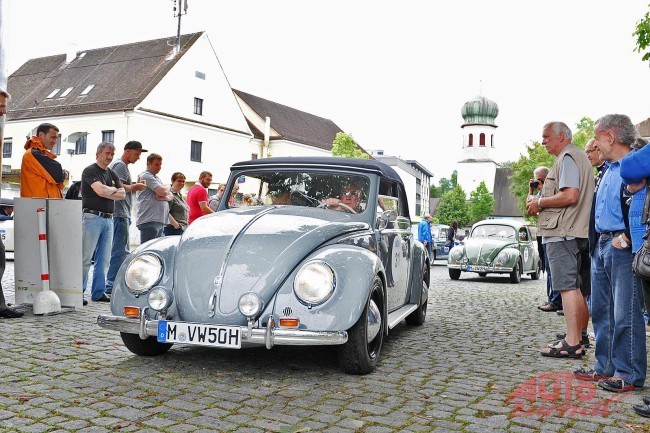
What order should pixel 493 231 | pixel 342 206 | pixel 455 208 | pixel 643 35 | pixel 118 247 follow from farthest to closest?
pixel 455 208 → pixel 493 231 → pixel 643 35 → pixel 118 247 → pixel 342 206

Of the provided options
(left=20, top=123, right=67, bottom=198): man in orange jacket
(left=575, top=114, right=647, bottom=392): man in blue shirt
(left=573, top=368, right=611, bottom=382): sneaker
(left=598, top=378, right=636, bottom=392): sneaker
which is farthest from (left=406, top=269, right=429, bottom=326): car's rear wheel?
(left=20, top=123, right=67, bottom=198): man in orange jacket

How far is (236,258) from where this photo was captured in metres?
4.50

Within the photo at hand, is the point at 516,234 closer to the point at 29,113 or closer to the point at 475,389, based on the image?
the point at 475,389

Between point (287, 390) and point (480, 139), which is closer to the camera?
point (287, 390)

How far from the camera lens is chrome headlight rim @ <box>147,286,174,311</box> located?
443cm

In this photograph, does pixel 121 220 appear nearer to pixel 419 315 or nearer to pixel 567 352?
pixel 419 315

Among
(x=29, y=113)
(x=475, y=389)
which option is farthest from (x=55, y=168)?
(x=29, y=113)

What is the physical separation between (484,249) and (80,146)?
2743 cm

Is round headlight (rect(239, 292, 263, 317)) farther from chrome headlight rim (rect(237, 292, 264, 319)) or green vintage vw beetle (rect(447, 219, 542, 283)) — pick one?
green vintage vw beetle (rect(447, 219, 542, 283))

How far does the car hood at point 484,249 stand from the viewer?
15546 millimetres

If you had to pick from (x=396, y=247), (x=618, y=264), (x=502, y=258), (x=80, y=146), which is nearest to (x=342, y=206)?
(x=396, y=247)

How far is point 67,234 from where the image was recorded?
7219mm

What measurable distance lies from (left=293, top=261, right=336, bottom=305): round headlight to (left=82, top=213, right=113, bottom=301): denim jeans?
177 inches

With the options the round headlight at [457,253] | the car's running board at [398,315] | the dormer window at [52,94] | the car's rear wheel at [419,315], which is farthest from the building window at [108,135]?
the car's running board at [398,315]
